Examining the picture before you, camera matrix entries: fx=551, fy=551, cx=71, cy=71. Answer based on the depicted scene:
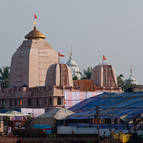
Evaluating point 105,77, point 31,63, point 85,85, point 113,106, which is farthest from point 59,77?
point 113,106

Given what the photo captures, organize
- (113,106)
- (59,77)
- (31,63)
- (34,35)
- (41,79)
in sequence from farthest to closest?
(34,35)
(41,79)
(31,63)
(59,77)
(113,106)

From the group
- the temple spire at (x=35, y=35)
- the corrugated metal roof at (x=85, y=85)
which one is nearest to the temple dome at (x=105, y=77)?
the corrugated metal roof at (x=85, y=85)

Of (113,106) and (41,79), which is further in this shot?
(41,79)

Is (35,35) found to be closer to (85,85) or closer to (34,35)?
(34,35)

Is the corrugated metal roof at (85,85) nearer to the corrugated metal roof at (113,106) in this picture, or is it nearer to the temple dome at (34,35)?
the temple dome at (34,35)

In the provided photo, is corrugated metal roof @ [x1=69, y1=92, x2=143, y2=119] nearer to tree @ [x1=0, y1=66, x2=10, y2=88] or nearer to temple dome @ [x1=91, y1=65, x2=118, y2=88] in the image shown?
temple dome @ [x1=91, y1=65, x2=118, y2=88]

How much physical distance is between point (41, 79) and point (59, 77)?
1187 centimetres

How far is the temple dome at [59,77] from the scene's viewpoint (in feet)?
349

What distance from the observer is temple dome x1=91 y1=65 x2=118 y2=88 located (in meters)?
114

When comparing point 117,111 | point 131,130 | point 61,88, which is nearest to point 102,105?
point 117,111

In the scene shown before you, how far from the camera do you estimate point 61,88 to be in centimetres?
10356

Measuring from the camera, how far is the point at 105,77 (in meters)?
115

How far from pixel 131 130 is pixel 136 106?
752cm

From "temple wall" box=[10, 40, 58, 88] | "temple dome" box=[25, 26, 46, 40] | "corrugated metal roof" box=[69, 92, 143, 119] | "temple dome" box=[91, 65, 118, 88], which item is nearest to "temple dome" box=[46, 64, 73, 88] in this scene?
"temple wall" box=[10, 40, 58, 88]
